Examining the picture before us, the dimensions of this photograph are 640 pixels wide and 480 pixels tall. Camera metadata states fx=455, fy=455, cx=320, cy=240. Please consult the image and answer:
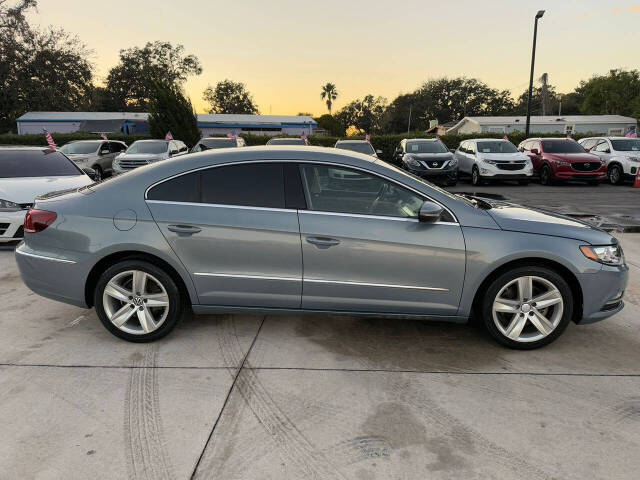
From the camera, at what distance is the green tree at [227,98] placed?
84.1 m

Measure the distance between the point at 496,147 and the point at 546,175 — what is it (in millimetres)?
1974

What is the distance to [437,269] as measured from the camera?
3.44 metres

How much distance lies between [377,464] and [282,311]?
59.8 inches

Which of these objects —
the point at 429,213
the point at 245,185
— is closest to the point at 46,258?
the point at 245,185

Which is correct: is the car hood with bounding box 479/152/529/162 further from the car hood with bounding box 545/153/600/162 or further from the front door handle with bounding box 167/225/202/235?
the front door handle with bounding box 167/225/202/235

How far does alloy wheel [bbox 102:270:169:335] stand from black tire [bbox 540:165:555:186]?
15471 millimetres

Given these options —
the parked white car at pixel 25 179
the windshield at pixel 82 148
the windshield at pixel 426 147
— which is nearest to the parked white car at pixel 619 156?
the windshield at pixel 426 147

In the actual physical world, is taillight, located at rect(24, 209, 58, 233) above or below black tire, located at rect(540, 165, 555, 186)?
above

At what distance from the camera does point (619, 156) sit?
15930mm

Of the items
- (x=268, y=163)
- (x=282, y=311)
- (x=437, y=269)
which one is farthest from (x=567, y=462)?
(x=268, y=163)

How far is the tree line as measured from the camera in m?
37.1

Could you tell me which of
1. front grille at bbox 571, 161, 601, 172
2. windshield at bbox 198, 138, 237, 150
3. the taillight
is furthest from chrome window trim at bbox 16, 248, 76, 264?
front grille at bbox 571, 161, 601, 172

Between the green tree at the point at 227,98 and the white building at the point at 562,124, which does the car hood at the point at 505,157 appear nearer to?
the white building at the point at 562,124

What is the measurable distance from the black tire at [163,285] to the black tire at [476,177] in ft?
46.4
